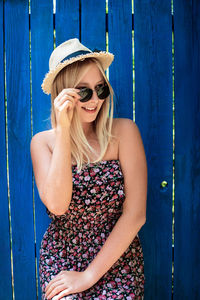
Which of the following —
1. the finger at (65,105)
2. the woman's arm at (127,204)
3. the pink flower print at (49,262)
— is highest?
the finger at (65,105)

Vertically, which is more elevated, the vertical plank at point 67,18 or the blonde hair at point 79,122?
the vertical plank at point 67,18

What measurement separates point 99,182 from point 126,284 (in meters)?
0.55

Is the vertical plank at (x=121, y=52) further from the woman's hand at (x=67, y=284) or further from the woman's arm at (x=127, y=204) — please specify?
the woman's hand at (x=67, y=284)

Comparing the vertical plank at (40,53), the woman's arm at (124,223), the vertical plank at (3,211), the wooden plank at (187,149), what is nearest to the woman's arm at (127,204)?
the woman's arm at (124,223)

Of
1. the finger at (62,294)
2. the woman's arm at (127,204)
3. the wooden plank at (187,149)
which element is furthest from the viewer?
the wooden plank at (187,149)

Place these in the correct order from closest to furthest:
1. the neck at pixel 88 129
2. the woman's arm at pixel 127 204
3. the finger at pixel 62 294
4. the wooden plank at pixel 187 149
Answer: the finger at pixel 62 294 < the woman's arm at pixel 127 204 < the neck at pixel 88 129 < the wooden plank at pixel 187 149

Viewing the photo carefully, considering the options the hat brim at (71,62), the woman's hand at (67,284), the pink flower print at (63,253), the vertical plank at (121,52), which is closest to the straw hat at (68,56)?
the hat brim at (71,62)

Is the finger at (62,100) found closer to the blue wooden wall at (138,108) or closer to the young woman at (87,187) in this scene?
the young woman at (87,187)

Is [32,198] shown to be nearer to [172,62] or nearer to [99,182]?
[99,182]

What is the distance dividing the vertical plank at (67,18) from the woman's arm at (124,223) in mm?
684

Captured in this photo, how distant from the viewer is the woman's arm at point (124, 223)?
2.02 m

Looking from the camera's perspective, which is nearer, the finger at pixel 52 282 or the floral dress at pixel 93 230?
the finger at pixel 52 282

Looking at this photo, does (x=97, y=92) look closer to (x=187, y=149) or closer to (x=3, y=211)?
(x=187, y=149)

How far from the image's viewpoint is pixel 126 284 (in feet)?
6.76
